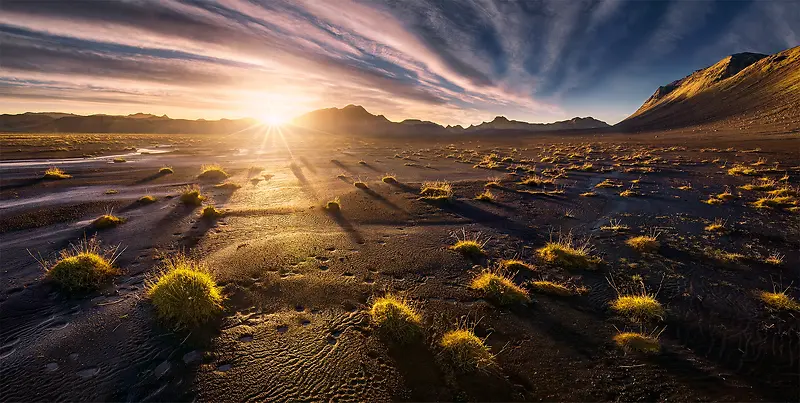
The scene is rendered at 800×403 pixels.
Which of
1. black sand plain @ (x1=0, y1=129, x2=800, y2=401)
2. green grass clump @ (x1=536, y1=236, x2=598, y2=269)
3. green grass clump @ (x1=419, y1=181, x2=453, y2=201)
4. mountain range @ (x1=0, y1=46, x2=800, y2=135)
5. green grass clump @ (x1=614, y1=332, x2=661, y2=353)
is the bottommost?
black sand plain @ (x1=0, y1=129, x2=800, y2=401)

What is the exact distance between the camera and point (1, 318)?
562 cm

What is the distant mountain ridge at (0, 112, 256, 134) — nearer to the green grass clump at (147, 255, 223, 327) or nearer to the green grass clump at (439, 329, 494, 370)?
the green grass clump at (147, 255, 223, 327)

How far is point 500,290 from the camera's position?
684 centimetres

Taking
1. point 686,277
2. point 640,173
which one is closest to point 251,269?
point 686,277

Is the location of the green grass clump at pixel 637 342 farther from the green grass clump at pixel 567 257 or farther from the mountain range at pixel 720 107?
the mountain range at pixel 720 107

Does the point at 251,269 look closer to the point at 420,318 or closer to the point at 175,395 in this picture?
the point at 175,395

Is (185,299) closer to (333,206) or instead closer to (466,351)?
(466,351)

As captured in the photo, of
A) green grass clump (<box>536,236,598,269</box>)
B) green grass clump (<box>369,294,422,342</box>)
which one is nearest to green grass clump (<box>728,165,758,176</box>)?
green grass clump (<box>536,236,598,269</box>)

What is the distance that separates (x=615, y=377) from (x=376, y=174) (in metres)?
22.0

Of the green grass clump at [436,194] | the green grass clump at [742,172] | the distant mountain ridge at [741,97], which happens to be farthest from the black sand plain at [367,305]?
the distant mountain ridge at [741,97]

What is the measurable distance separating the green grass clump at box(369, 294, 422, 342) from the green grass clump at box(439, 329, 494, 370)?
62 cm

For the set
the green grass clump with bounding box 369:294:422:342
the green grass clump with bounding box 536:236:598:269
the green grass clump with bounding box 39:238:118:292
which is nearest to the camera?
the green grass clump with bounding box 369:294:422:342

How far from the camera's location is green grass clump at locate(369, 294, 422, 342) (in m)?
5.44

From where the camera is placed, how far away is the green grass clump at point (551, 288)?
23.2 feet
